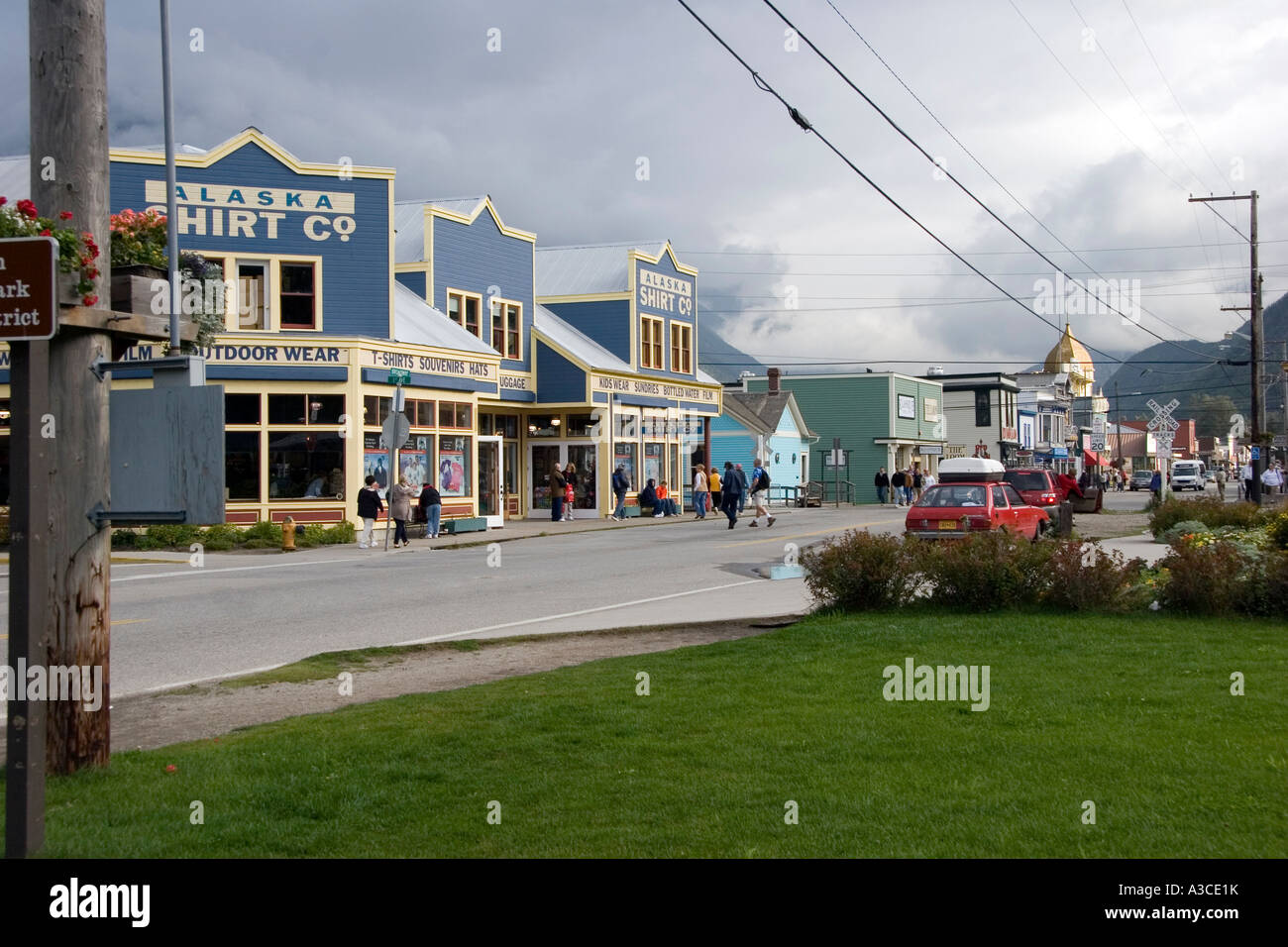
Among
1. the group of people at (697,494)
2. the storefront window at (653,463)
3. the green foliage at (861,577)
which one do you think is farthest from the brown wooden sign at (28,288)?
the storefront window at (653,463)

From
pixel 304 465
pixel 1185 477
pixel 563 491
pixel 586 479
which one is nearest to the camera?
pixel 304 465

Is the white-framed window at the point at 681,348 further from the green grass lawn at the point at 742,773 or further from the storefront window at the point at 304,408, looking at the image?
the green grass lawn at the point at 742,773

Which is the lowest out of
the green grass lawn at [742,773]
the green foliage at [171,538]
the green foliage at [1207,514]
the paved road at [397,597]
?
the paved road at [397,597]

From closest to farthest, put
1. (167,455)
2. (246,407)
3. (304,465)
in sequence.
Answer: (167,455) < (246,407) < (304,465)

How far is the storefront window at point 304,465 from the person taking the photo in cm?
3006

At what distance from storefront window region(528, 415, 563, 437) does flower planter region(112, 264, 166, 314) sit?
34.6m

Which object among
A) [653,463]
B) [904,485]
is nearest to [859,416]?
[904,485]

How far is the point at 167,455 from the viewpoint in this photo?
6.31 metres

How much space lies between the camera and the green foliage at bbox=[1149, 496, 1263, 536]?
986 inches

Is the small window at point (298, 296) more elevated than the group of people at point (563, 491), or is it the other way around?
the small window at point (298, 296)

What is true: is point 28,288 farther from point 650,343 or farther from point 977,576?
point 650,343

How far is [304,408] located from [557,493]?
10.6 metres

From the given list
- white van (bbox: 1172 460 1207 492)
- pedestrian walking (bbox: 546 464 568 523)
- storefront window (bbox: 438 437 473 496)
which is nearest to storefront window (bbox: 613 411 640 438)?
pedestrian walking (bbox: 546 464 568 523)

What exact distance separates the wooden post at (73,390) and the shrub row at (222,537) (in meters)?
20.8
